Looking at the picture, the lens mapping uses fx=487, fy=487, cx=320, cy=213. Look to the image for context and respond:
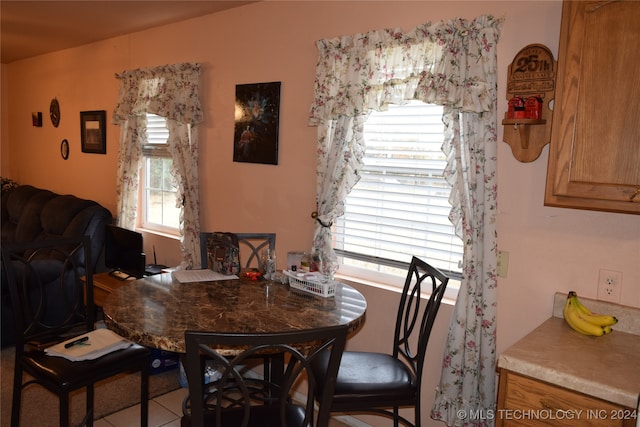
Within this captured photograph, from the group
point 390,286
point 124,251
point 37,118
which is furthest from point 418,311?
point 37,118

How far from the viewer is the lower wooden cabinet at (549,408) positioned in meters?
1.47

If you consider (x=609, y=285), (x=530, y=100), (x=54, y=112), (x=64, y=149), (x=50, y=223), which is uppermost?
(x=54, y=112)

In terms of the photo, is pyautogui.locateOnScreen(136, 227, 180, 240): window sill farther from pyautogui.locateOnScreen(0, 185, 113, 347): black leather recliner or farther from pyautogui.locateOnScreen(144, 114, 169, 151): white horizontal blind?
pyautogui.locateOnScreen(144, 114, 169, 151): white horizontal blind

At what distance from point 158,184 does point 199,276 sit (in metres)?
2.17

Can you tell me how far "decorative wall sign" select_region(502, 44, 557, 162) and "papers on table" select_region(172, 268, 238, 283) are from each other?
1576 mm

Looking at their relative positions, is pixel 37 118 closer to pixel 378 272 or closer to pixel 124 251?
pixel 124 251

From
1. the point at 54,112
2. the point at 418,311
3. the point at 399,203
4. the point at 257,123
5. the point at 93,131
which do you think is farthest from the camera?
the point at 54,112

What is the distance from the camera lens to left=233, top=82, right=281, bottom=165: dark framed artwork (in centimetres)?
326

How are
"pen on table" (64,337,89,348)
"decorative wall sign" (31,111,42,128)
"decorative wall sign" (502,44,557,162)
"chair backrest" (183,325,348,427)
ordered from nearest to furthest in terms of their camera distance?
"chair backrest" (183,325,348,427)
"decorative wall sign" (502,44,557,162)
"pen on table" (64,337,89,348)
"decorative wall sign" (31,111,42,128)

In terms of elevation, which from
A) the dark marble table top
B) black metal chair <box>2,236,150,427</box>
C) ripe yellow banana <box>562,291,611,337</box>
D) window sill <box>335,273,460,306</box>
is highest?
ripe yellow banana <box>562,291,611,337</box>

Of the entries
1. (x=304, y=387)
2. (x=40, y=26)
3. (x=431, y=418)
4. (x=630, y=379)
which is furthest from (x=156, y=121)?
(x=630, y=379)

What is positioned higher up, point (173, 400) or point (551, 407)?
point (551, 407)

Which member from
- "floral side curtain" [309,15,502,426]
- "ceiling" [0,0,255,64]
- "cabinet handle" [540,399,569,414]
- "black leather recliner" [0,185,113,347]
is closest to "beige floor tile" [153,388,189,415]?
"black leather recliner" [0,185,113,347]

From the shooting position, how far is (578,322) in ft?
6.33
